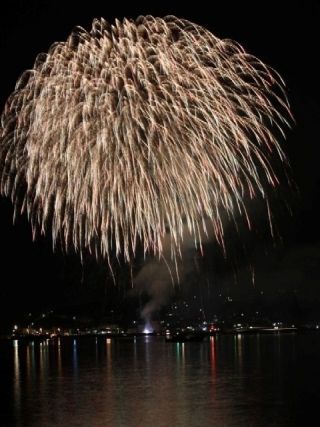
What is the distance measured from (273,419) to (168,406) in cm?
441

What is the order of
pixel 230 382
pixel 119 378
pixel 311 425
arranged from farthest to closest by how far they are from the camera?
1. pixel 119 378
2. pixel 230 382
3. pixel 311 425

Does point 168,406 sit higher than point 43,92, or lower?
lower

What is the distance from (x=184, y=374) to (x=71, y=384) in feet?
23.8

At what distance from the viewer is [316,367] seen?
42.2 m

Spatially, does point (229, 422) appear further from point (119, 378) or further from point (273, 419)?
point (119, 378)

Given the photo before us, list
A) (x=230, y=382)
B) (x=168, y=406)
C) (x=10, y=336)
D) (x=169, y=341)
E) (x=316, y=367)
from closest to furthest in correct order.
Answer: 1. (x=168, y=406)
2. (x=230, y=382)
3. (x=316, y=367)
4. (x=169, y=341)
5. (x=10, y=336)

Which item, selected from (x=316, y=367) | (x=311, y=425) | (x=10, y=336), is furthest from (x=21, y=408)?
(x=10, y=336)

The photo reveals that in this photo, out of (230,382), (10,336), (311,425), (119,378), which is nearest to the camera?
(311,425)

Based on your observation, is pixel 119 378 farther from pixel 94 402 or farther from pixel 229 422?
pixel 229 422

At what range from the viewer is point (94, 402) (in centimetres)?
2617

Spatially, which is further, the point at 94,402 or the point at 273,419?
the point at 94,402

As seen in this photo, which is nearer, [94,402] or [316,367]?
A: [94,402]

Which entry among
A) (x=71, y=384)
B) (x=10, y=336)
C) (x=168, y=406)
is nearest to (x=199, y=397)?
(x=168, y=406)

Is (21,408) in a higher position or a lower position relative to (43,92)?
lower
